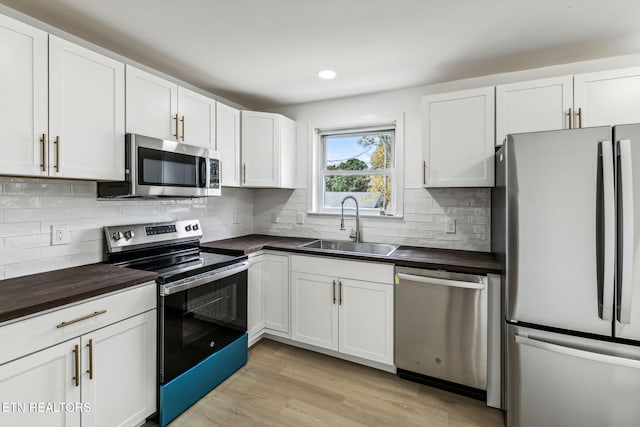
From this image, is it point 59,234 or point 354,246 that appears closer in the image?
point 59,234

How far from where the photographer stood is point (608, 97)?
1972 millimetres

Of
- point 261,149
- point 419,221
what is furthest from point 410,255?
point 261,149

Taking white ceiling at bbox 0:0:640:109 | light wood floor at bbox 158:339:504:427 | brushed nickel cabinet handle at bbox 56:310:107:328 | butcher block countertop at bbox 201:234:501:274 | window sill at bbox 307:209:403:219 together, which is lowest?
light wood floor at bbox 158:339:504:427

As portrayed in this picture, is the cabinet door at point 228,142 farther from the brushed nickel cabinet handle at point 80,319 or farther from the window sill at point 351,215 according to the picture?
the brushed nickel cabinet handle at point 80,319

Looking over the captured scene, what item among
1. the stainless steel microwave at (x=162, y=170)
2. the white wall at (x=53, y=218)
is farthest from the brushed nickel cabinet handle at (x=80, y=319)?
the stainless steel microwave at (x=162, y=170)

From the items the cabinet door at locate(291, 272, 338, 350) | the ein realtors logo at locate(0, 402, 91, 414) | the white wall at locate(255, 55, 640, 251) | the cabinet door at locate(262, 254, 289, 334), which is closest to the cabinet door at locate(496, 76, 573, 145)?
the white wall at locate(255, 55, 640, 251)

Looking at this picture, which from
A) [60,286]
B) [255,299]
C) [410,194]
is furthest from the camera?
[410,194]

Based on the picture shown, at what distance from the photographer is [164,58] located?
91.2 inches

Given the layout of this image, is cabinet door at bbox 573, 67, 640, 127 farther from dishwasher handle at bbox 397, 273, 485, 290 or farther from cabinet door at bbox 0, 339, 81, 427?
cabinet door at bbox 0, 339, 81, 427

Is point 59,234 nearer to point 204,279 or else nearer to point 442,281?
point 204,279

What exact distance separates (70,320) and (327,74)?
236cm

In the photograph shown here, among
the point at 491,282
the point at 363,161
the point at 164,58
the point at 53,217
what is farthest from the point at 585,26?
the point at 53,217

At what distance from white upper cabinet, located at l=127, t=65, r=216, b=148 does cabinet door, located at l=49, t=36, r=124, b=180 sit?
88 mm

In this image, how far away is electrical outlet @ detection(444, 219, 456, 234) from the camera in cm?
269
